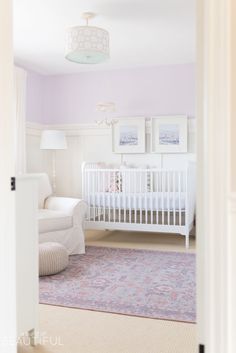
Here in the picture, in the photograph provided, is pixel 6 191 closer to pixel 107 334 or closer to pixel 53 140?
pixel 107 334

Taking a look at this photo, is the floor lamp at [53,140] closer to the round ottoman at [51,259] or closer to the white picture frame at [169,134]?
the white picture frame at [169,134]

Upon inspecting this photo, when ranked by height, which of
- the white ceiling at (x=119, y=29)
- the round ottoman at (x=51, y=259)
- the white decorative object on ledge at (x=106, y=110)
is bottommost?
the round ottoman at (x=51, y=259)

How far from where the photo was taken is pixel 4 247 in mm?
1449

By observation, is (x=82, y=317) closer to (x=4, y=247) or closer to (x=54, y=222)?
(x=4, y=247)

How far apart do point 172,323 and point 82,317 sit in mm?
569

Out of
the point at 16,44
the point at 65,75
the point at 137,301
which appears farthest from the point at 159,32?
the point at 137,301

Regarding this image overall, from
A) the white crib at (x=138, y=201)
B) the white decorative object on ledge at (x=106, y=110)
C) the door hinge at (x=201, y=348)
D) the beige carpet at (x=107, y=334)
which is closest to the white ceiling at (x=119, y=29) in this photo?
the white decorative object on ledge at (x=106, y=110)

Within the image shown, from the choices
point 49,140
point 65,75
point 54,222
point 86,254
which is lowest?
point 86,254

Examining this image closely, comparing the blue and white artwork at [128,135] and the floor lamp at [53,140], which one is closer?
the floor lamp at [53,140]

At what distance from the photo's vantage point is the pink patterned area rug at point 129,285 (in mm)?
2521

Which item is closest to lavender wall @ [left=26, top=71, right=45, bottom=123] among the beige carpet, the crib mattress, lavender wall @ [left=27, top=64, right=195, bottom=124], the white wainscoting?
lavender wall @ [left=27, top=64, right=195, bottom=124]

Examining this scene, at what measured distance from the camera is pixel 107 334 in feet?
7.00

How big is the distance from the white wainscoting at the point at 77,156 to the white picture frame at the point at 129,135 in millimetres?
80

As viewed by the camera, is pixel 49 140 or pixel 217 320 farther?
pixel 49 140
